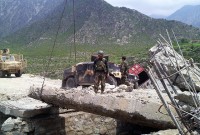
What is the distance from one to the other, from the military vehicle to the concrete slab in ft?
55.1

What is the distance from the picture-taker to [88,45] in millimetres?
107938

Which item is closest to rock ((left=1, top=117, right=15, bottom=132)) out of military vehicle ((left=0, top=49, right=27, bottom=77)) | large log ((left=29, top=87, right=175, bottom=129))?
large log ((left=29, top=87, right=175, bottom=129))

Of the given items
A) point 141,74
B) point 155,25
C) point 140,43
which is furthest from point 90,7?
point 141,74

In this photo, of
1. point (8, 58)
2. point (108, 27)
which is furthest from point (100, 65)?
point (108, 27)

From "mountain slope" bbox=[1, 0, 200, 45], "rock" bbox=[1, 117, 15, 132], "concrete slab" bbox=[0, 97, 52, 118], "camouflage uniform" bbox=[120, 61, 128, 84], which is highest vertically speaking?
"mountain slope" bbox=[1, 0, 200, 45]

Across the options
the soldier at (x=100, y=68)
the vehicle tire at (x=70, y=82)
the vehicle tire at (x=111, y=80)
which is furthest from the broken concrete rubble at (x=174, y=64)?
the vehicle tire at (x=70, y=82)

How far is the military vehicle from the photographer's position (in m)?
28.4

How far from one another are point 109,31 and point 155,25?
549 inches

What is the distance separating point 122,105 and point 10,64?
68.1 feet

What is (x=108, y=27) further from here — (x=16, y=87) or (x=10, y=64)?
(x=16, y=87)

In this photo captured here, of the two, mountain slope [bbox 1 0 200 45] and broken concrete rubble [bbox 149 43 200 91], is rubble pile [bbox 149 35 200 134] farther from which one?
mountain slope [bbox 1 0 200 45]

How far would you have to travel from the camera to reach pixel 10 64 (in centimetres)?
2864

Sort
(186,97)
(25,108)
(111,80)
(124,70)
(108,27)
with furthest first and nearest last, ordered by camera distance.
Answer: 1. (108,27)
2. (111,80)
3. (124,70)
4. (25,108)
5. (186,97)

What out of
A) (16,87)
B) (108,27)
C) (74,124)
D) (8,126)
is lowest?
(74,124)
